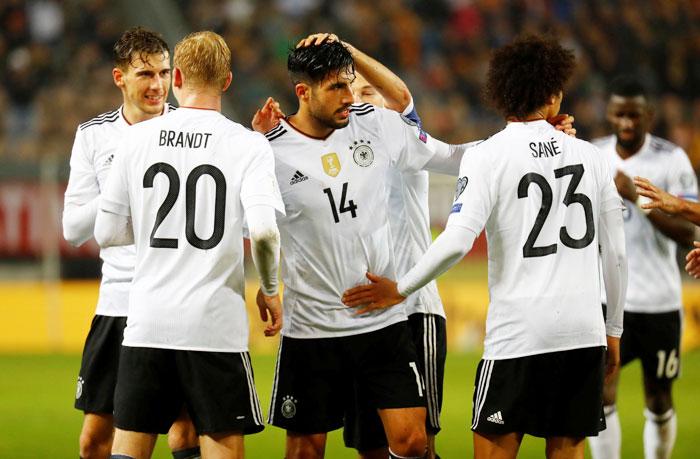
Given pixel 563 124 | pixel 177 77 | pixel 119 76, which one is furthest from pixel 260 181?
pixel 119 76

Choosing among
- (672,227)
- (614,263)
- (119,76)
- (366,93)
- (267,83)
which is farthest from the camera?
(267,83)

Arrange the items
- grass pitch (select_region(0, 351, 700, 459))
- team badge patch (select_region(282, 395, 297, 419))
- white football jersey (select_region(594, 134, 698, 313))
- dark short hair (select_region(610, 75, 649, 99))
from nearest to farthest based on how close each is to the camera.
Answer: team badge patch (select_region(282, 395, 297, 419)) < dark short hair (select_region(610, 75, 649, 99)) < white football jersey (select_region(594, 134, 698, 313)) < grass pitch (select_region(0, 351, 700, 459))

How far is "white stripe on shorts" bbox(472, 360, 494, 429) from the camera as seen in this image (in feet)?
15.6

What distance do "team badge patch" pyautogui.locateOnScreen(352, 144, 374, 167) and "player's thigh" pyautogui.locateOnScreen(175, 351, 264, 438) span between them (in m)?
1.12

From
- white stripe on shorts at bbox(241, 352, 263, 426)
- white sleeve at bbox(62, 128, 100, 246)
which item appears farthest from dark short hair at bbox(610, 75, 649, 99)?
white stripe on shorts at bbox(241, 352, 263, 426)

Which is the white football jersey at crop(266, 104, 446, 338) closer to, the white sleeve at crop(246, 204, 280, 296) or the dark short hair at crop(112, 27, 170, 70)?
the white sleeve at crop(246, 204, 280, 296)

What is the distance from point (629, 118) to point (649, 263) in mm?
952

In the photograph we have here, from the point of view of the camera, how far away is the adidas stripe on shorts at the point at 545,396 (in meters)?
4.69

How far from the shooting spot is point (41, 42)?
660 inches

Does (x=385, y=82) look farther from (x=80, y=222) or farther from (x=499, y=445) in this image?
(x=499, y=445)

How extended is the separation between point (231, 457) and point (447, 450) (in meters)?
3.61

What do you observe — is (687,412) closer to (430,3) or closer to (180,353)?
(180,353)

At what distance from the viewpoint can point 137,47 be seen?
5488 mm

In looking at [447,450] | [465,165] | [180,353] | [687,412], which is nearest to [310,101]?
[465,165]
